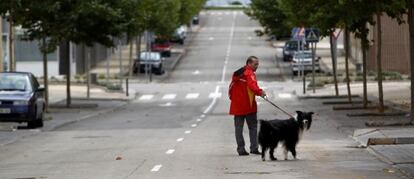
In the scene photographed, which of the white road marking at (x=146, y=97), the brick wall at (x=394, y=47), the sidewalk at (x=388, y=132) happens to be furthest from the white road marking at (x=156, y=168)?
the brick wall at (x=394, y=47)

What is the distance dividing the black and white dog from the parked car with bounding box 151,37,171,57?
68.4 m

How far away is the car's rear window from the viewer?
27375mm

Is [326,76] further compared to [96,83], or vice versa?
[326,76]

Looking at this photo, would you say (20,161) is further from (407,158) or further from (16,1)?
(16,1)

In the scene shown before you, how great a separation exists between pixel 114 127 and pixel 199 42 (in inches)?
2991

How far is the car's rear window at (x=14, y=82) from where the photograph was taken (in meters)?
27.4

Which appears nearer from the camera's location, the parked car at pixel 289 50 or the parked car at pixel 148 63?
the parked car at pixel 148 63

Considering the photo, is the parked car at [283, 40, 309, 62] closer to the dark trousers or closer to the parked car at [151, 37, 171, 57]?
the parked car at [151, 37, 171, 57]

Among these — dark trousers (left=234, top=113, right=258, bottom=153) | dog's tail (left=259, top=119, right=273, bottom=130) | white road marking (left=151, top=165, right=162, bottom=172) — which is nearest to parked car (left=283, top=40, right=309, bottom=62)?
dark trousers (left=234, top=113, right=258, bottom=153)

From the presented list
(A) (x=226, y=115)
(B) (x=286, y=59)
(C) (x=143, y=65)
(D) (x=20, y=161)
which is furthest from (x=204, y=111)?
(B) (x=286, y=59)

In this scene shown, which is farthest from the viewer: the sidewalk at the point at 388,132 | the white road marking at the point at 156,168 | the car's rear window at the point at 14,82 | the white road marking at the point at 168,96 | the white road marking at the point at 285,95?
the white road marking at the point at 168,96

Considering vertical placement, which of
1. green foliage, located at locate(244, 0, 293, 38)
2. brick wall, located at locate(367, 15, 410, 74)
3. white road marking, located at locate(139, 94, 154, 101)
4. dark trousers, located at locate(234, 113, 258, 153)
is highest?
green foliage, located at locate(244, 0, 293, 38)

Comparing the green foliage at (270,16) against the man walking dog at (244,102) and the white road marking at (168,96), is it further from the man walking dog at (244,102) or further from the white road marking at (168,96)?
the man walking dog at (244,102)

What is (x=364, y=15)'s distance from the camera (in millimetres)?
24188
